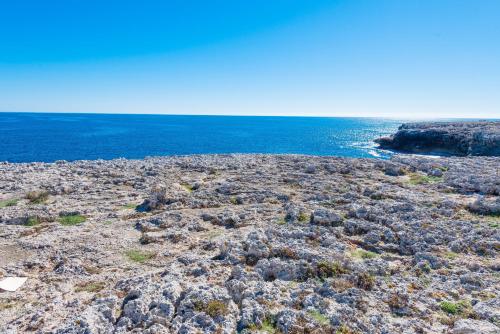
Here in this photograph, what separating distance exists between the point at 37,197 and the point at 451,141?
9150 cm

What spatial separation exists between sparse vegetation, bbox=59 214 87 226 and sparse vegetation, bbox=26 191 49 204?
4906 mm

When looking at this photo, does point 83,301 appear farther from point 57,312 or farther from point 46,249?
point 46,249

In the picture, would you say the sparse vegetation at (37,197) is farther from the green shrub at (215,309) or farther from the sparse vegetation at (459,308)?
the sparse vegetation at (459,308)

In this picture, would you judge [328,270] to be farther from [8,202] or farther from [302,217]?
[8,202]

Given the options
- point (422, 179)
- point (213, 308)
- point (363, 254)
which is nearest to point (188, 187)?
point (363, 254)

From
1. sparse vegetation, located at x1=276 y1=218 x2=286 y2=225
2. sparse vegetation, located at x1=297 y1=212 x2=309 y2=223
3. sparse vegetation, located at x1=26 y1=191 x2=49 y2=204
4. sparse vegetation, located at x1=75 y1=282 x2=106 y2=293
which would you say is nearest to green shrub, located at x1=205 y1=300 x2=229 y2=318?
sparse vegetation, located at x1=75 y1=282 x2=106 y2=293

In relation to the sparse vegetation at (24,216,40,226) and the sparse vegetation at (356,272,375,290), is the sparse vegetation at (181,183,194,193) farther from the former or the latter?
the sparse vegetation at (356,272,375,290)

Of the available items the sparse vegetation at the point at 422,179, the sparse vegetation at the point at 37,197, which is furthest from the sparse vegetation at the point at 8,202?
the sparse vegetation at the point at 422,179

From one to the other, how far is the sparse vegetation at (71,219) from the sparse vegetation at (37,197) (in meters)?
4.91

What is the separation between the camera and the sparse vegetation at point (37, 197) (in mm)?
26389

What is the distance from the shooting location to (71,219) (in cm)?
2269

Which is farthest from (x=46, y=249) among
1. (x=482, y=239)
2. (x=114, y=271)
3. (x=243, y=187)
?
(x=482, y=239)

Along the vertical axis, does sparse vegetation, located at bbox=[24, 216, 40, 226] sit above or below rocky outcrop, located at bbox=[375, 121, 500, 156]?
below

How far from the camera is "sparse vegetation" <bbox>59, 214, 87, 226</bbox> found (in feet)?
72.5
